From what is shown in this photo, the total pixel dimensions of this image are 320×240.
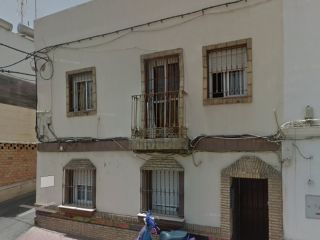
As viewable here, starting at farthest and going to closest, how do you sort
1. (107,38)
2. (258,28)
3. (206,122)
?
(107,38) < (206,122) < (258,28)

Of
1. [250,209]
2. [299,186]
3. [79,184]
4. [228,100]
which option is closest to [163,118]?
[228,100]

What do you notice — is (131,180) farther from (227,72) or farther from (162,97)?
(227,72)

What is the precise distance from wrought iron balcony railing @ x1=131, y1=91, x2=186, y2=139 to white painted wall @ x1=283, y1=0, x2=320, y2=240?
91.8 inches

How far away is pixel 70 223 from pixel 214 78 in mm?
5658

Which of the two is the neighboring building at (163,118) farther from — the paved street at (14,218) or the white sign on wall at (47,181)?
the paved street at (14,218)

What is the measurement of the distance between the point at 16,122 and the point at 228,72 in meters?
9.06

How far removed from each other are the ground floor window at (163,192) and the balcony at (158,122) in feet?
2.89

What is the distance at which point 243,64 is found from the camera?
7812 millimetres

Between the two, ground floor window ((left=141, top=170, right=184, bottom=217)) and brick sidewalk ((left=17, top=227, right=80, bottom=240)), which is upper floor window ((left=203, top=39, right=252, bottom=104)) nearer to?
ground floor window ((left=141, top=170, right=184, bottom=217))

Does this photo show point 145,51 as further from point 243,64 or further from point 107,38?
point 243,64

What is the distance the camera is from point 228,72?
8047 mm

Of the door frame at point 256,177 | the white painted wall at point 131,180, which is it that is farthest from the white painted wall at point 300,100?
the white painted wall at point 131,180

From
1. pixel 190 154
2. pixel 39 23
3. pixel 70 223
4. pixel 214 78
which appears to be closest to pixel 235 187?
pixel 190 154

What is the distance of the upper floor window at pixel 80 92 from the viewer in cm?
1024
